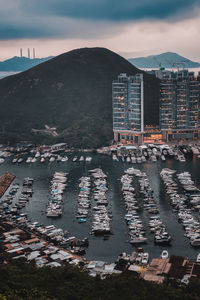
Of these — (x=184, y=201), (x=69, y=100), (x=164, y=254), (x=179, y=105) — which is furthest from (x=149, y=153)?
(x=69, y=100)

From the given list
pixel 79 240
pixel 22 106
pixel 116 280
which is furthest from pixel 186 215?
pixel 22 106

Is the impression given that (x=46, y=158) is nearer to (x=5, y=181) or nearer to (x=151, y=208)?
(x=5, y=181)

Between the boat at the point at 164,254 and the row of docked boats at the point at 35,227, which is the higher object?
the row of docked boats at the point at 35,227

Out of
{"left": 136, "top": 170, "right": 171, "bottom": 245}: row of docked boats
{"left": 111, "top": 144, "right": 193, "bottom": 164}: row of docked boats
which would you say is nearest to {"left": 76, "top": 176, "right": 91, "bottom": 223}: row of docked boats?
{"left": 136, "top": 170, "right": 171, "bottom": 245}: row of docked boats

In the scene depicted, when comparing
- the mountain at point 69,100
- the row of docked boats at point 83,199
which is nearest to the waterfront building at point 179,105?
the mountain at point 69,100

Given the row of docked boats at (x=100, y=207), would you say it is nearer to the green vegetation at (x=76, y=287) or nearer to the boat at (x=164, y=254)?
the boat at (x=164, y=254)

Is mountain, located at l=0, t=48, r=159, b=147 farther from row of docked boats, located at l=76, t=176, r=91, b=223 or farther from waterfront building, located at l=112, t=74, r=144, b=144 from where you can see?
row of docked boats, located at l=76, t=176, r=91, b=223
